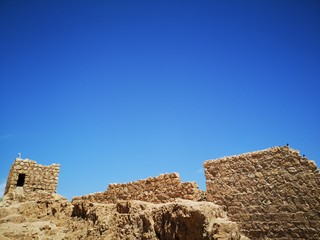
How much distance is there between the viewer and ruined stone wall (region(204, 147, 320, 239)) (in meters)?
8.27

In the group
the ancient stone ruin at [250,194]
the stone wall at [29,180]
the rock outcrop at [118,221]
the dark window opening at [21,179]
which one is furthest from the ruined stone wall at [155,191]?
the dark window opening at [21,179]

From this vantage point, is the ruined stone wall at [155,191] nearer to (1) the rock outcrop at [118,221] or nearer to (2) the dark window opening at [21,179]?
(1) the rock outcrop at [118,221]

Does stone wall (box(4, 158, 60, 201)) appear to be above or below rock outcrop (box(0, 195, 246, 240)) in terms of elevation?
above

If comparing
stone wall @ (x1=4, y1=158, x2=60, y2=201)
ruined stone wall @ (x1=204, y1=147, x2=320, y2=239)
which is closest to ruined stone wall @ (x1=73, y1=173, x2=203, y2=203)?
ruined stone wall @ (x1=204, y1=147, x2=320, y2=239)

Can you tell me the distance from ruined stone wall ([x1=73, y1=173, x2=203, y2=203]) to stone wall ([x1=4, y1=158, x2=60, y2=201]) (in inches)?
193

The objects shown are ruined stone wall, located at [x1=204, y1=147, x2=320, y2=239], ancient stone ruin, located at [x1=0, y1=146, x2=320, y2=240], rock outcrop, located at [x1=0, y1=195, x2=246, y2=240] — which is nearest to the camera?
rock outcrop, located at [x1=0, y1=195, x2=246, y2=240]

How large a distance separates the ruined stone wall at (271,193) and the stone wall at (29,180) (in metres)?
9.34

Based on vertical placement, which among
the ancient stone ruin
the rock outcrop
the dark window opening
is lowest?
the rock outcrop

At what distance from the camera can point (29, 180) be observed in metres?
14.2

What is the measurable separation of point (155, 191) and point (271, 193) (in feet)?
13.1

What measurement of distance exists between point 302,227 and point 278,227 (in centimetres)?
71

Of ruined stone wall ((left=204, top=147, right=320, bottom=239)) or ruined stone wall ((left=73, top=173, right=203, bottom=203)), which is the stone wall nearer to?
ruined stone wall ((left=73, top=173, right=203, bottom=203))

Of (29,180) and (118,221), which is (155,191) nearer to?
(118,221)

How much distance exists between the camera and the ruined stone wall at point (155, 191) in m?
8.92
